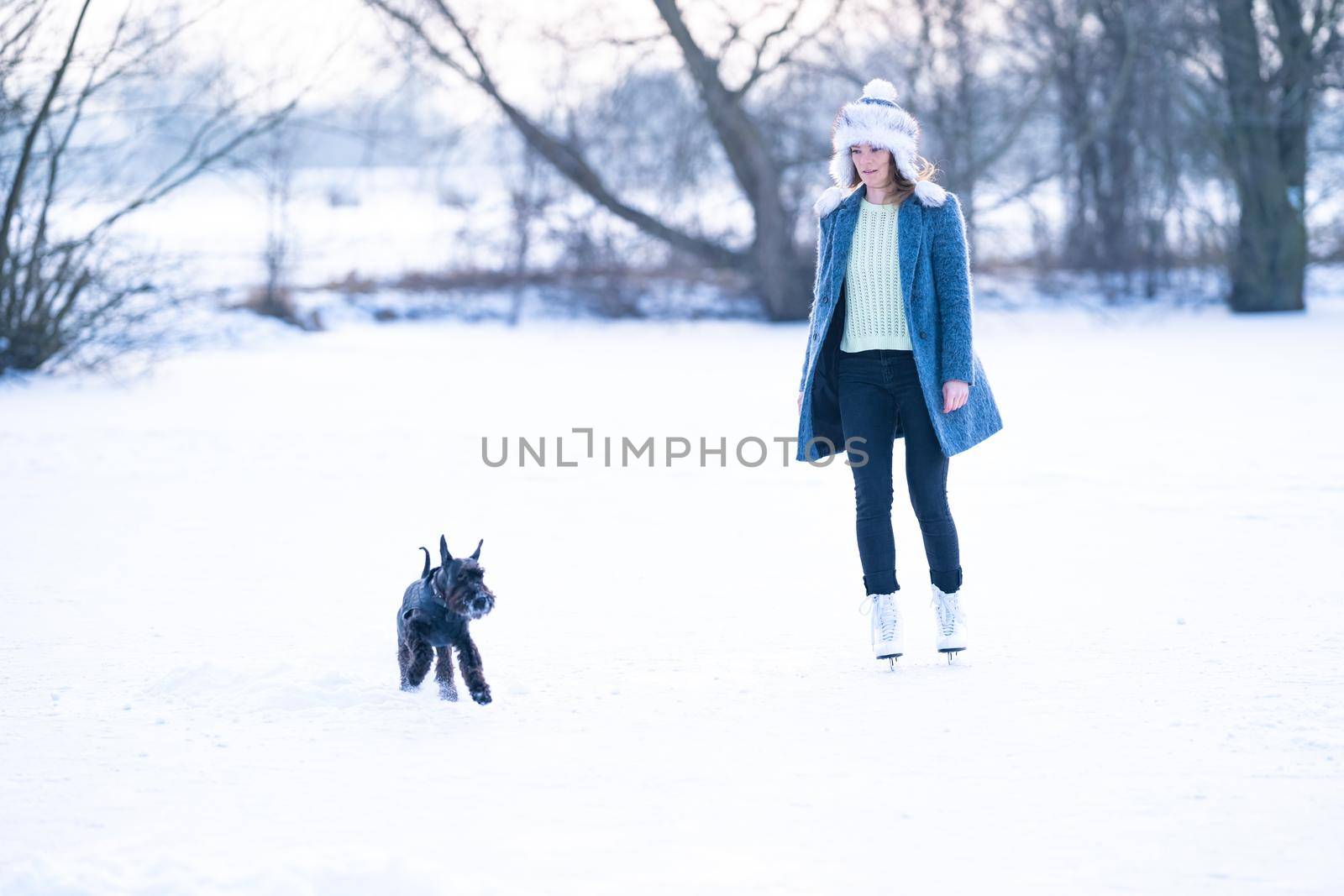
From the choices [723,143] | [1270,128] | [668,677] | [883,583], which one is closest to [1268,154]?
[1270,128]

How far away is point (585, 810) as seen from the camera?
3.23 meters

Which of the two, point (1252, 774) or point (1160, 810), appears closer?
point (1160, 810)

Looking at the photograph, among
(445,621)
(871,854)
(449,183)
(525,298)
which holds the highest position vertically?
(449,183)

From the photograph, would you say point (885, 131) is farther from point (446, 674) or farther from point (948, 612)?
point (446, 674)

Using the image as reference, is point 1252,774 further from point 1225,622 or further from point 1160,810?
point 1225,622

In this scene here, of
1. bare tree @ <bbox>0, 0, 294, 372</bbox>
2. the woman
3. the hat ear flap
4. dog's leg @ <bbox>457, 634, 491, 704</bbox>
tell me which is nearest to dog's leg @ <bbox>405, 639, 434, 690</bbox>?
dog's leg @ <bbox>457, 634, 491, 704</bbox>

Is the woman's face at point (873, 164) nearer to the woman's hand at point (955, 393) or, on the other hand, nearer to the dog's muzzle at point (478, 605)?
the woman's hand at point (955, 393)

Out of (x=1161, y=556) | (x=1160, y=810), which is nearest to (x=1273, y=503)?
(x=1161, y=556)

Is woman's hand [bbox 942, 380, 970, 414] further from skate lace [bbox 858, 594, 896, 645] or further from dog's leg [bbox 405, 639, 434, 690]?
dog's leg [bbox 405, 639, 434, 690]

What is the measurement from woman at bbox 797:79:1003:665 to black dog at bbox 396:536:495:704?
1113 mm

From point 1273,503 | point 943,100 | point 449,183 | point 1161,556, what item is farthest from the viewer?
point 449,183

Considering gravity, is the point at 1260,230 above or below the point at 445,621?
above

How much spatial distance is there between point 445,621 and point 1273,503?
4.53m

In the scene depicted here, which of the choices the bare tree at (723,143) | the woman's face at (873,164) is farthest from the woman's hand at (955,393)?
the bare tree at (723,143)
